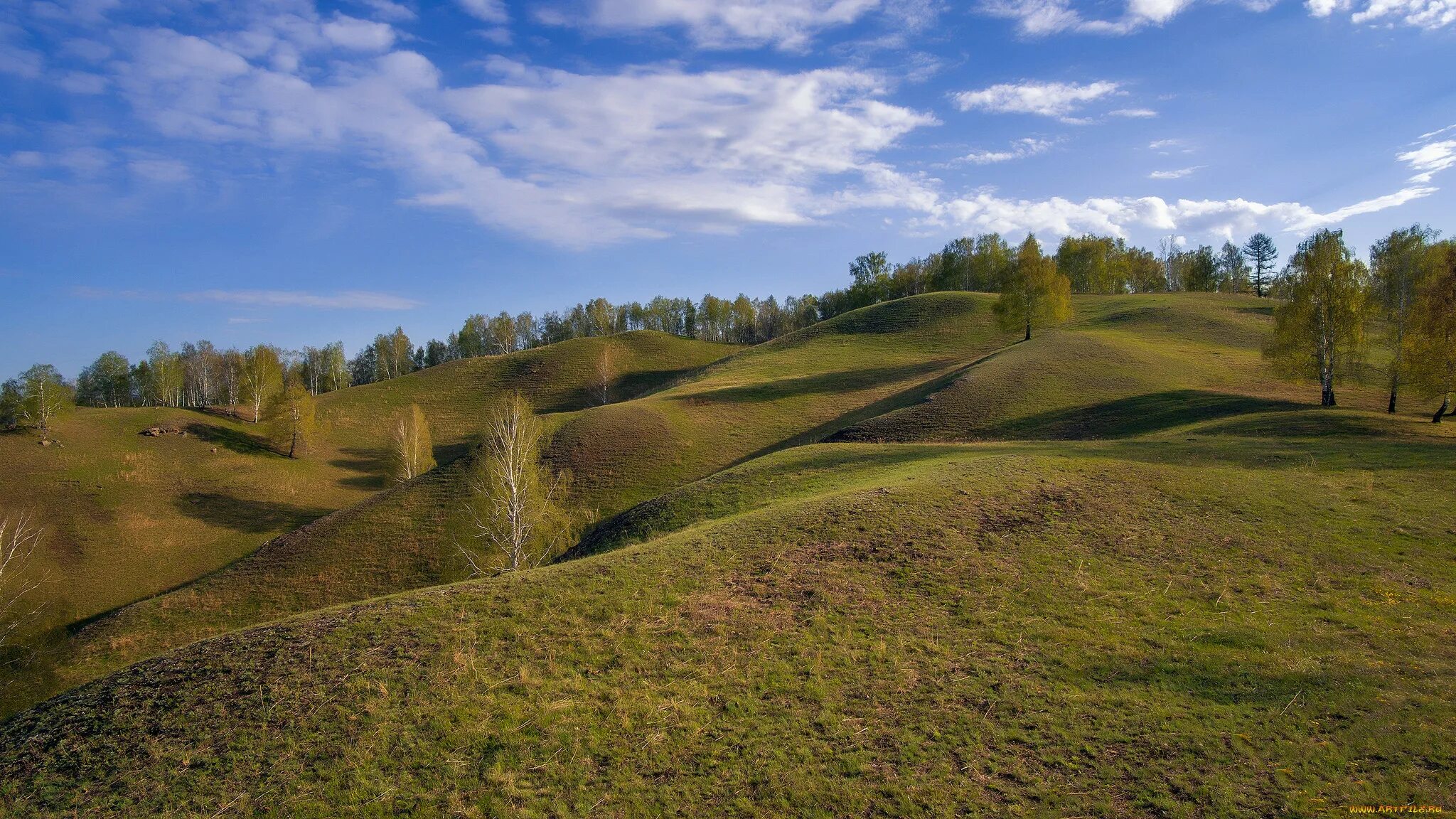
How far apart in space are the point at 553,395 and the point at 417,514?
57.6 meters

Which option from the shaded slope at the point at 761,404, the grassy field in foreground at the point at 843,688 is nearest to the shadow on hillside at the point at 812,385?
the shaded slope at the point at 761,404

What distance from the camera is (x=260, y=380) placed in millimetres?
81562

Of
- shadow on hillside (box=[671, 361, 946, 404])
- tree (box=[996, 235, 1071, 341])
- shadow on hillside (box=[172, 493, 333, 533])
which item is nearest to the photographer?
shadow on hillside (box=[172, 493, 333, 533])

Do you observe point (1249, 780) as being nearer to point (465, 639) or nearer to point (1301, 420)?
point (465, 639)

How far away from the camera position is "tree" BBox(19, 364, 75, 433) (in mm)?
61562

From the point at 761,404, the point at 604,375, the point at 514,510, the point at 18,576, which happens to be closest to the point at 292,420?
the point at 18,576

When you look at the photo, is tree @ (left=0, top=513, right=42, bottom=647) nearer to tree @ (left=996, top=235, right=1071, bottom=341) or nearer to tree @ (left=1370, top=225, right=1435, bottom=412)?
tree @ (left=1370, top=225, right=1435, bottom=412)

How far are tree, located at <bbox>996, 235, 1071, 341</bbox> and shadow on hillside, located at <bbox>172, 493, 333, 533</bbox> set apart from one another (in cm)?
7372

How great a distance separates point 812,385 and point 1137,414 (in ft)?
103

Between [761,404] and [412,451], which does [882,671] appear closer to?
[761,404]

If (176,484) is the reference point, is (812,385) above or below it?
above

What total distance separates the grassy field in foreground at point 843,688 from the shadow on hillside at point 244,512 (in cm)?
4880

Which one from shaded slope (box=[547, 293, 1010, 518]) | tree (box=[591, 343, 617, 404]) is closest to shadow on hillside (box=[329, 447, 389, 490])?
shaded slope (box=[547, 293, 1010, 518])

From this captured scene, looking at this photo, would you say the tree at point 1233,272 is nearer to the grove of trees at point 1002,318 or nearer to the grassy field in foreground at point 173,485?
the grove of trees at point 1002,318
